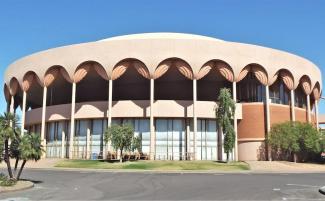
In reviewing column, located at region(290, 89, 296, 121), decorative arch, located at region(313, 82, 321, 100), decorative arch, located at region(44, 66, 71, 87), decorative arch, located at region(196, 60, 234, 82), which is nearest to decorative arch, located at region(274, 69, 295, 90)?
column, located at region(290, 89, 296, 121)

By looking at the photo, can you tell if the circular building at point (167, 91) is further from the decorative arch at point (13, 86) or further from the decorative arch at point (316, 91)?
the decorative arch at point (316, 91)

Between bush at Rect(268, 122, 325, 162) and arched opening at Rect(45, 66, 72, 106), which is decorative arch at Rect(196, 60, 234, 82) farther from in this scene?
arched opening at Rect(45, 66, 72, 106)

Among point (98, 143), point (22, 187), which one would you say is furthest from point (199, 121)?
point (22, 187)

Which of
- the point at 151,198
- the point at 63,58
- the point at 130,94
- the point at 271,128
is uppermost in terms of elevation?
the point at 63,58

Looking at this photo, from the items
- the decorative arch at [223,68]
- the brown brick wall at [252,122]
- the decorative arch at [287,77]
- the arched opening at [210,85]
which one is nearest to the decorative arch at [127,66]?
the decorative arch at [223,68]

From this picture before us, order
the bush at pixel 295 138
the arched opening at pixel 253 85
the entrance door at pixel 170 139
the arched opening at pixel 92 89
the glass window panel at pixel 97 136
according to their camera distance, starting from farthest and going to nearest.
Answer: the arched opening at pixel 92 89
the arched opening at pixel 253 85
the glass window panel at pixel 97 136
the entrance door at pixel 170 139
the bush at pixel 295 138

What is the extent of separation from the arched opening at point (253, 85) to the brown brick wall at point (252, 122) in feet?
8.96

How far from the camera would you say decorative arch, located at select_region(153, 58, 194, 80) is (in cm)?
5494

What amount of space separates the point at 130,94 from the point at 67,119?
395 inches

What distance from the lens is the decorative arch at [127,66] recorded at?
55.0m

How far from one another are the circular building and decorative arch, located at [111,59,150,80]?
13cm

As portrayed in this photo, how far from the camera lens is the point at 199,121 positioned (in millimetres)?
57562

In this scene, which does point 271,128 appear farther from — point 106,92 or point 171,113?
point 106,92

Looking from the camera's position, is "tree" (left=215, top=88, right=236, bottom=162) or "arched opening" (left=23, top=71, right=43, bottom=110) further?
"arched opening" (left=23, top=71, right=43, bottom=110)
